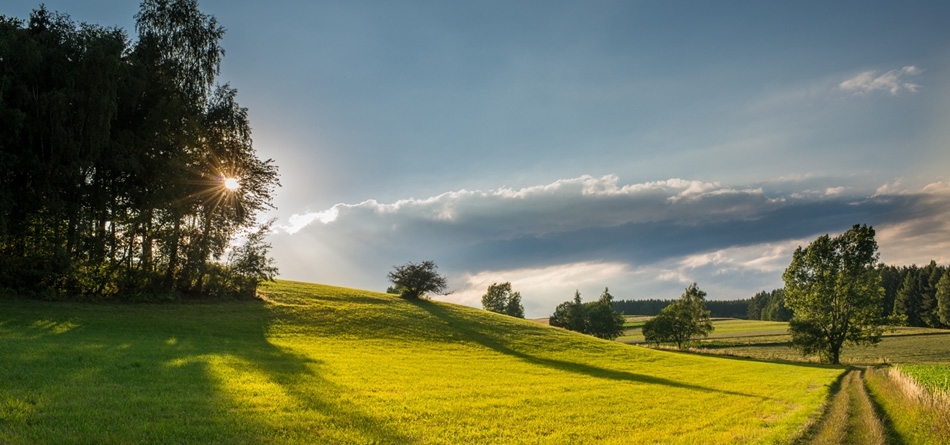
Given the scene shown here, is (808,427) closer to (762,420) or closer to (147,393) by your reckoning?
(762,420)

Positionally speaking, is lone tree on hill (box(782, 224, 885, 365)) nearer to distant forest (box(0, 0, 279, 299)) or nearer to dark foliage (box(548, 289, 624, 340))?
dark foliage (box(548, 289, 624, 340))

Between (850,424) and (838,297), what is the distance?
2592 inches

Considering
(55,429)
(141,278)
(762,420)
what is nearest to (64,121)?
(141,278)

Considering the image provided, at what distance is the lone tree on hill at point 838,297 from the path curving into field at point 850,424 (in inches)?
2094

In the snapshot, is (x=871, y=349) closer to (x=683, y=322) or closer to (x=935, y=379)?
(x=683, y=322)

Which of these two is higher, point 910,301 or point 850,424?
point 910,301

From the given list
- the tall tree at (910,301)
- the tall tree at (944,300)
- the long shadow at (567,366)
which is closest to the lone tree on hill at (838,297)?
the long shadow at (567,366)

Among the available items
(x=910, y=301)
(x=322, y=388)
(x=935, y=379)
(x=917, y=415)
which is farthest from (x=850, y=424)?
(x=910, y=301)

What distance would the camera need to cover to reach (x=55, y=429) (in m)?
10.1

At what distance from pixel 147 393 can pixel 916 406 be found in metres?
29.2

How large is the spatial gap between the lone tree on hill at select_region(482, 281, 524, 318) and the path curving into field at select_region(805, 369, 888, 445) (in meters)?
113

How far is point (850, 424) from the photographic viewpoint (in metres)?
18.4

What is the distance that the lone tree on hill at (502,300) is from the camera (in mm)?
138125

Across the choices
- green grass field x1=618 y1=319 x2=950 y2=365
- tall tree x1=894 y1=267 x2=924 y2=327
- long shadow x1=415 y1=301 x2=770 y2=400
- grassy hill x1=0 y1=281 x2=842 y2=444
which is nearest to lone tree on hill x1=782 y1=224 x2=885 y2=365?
green grass field x1=618 y1=319 x2=950 y2=365
